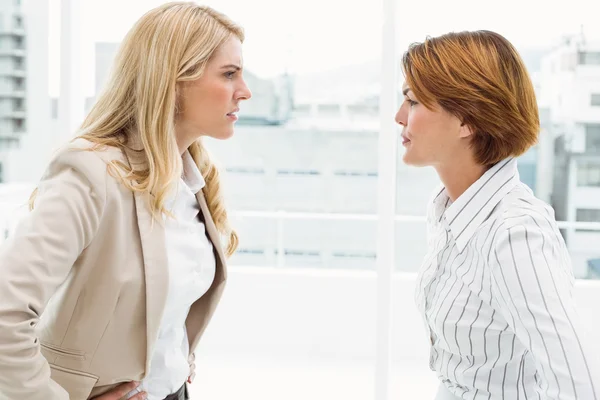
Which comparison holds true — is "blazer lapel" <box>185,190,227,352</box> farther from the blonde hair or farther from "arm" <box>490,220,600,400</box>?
"arm" <box>490,220,600,400</box>

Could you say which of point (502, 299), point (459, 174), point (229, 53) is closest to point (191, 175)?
point (229, 53)

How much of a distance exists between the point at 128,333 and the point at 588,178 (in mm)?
4655

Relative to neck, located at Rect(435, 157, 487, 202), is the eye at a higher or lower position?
higher

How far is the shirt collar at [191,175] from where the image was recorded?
160 cm

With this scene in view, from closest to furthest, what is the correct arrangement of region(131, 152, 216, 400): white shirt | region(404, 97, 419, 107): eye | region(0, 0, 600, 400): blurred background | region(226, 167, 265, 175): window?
region(131, 152, 216, 400): white shirt, region(404, 97, 419, 107): eye, region(0, 0, 600, 400): blurred background, region(226, 167, 265, 175): window

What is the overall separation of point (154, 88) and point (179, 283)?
1.38 ft

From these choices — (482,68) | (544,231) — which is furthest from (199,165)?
(544,231)

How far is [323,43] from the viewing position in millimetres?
5840

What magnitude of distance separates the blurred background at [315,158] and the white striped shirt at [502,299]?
144 cm

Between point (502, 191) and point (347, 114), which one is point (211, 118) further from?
point (347, 114)

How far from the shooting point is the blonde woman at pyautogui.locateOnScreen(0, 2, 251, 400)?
3.98 ft

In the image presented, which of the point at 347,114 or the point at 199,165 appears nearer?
the point at 199,165

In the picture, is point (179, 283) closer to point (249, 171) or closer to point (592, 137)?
point (592, 137)

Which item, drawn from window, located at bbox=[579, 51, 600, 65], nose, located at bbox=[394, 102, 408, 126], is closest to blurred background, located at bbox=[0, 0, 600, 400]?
window, located at bbox=[579, 51, 600, 65]
